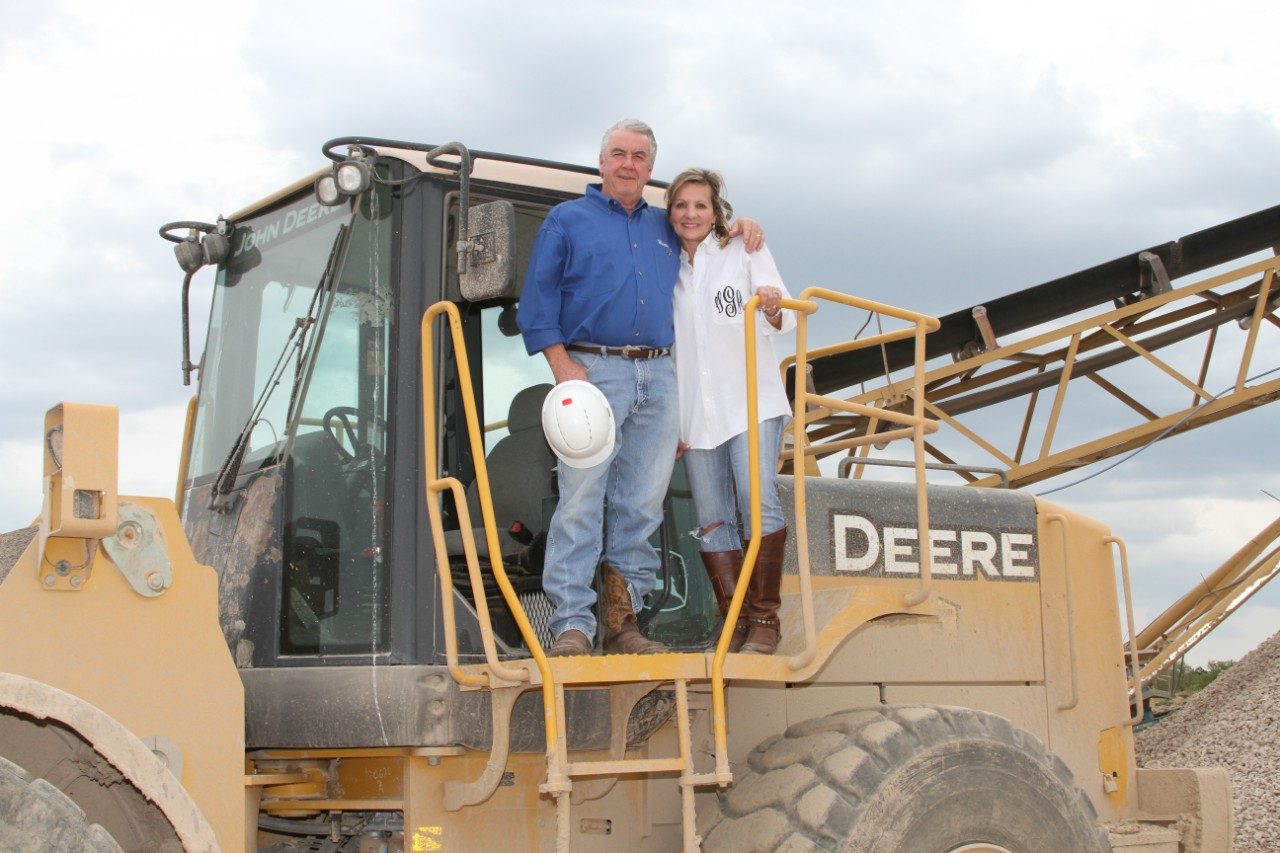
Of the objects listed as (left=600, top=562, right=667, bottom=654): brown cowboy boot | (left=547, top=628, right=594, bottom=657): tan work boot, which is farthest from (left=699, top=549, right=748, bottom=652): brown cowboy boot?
(left=547, top=628, right=594, bottom=657): tan work boot

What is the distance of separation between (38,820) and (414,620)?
4.24 feet

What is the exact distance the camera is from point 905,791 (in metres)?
4.41

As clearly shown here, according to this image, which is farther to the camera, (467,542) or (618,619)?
(618,619)

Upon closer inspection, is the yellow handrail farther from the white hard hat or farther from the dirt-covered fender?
the dirt-covered fender

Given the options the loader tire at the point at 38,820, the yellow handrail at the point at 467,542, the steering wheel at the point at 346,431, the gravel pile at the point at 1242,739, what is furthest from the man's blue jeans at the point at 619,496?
the gravel pile at the point at 1242,739

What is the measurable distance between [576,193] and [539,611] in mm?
1402

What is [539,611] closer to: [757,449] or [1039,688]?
[757,449]

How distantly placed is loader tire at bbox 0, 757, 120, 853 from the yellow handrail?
114 centimetres

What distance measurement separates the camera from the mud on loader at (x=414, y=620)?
11.9ft

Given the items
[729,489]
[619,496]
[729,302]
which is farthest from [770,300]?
[619,496]

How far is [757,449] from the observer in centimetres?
434

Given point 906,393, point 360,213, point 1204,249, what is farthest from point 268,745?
point 1204,249

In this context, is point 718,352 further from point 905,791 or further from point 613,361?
point 905,791

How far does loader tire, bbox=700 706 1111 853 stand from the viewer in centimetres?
426
